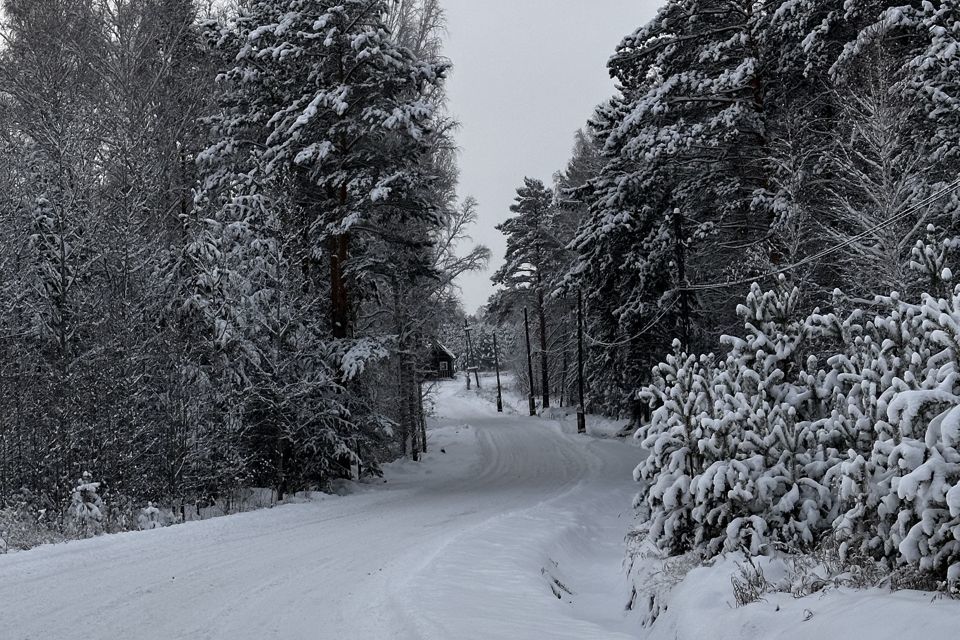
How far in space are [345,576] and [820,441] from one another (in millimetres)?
5424

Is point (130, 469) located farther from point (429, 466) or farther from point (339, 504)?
point (429, 466)

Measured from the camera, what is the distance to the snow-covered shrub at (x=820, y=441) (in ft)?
14.0

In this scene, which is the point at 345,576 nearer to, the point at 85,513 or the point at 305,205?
the point at 85,513

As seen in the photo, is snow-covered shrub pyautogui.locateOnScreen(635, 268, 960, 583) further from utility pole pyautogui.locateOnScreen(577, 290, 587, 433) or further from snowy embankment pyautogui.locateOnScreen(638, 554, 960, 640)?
utility pole pyautogui.locateOnScreen(577, 290, 587, 433)

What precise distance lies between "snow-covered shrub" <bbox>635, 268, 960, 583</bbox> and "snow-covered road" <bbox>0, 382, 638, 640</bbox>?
1.66 m

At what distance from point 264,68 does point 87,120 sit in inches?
183

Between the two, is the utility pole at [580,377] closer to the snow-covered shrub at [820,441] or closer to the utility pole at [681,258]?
the utility pole at [681,258]

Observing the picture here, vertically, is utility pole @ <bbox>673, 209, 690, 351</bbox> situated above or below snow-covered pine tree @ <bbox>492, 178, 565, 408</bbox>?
below

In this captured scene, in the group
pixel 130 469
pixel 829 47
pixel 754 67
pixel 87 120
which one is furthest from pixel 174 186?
pixel 829 47

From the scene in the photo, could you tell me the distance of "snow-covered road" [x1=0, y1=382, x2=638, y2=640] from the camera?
555 centimetres

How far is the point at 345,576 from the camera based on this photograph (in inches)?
300

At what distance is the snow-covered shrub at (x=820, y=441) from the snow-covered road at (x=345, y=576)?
166 cm

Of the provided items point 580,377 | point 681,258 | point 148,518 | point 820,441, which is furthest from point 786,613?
point 580,377

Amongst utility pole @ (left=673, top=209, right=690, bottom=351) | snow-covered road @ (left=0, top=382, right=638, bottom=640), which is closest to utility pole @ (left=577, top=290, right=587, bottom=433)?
utility pole @ (left=673, top=209, right=690, bottom=351)
